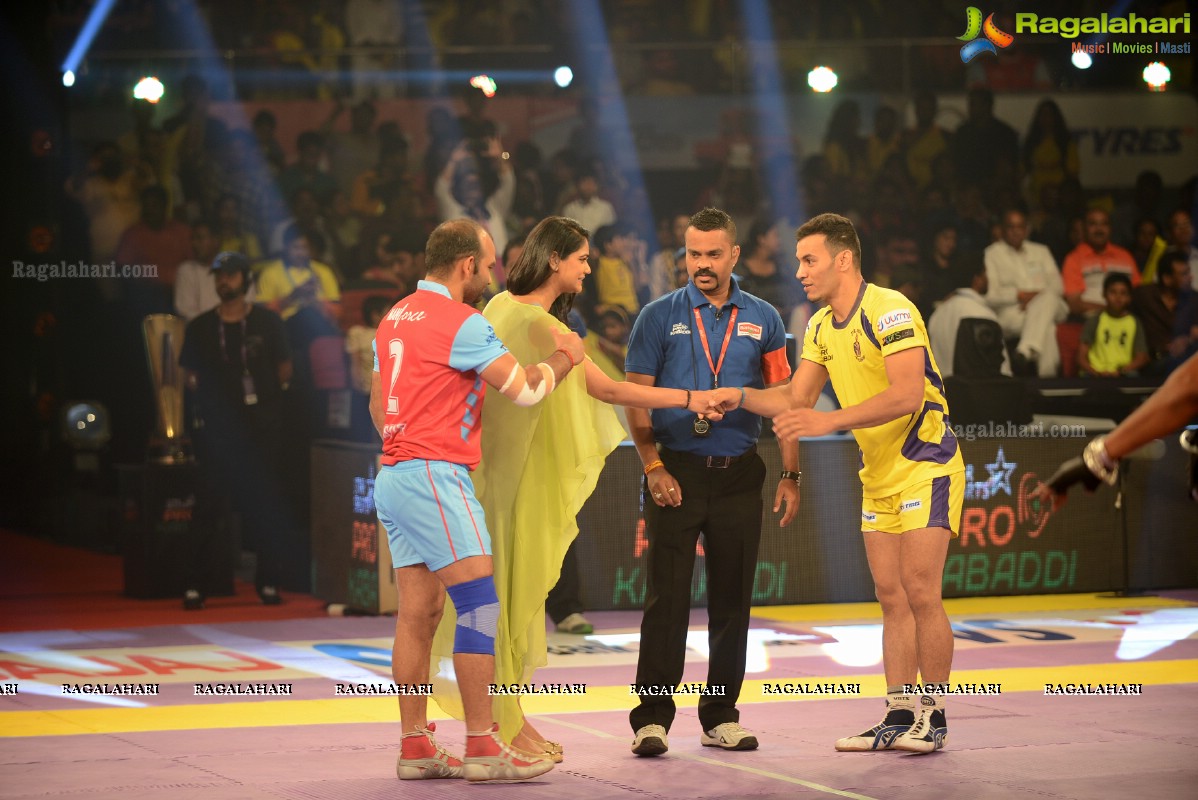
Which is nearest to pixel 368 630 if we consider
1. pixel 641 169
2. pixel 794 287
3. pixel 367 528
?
pixel 367 528

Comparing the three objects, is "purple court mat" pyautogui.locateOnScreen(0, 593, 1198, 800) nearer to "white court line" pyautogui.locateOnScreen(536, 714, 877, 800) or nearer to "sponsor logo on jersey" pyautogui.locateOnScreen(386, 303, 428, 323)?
"white court line" pyautogui.locateOnScreen(536, 714, 877, 800)

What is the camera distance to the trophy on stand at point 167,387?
11.2 m

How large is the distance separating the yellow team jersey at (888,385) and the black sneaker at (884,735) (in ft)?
→ 2.97

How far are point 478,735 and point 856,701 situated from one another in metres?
2.48

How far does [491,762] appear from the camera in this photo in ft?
18.8

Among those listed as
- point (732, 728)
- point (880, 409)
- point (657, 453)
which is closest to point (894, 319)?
point (880, 409)

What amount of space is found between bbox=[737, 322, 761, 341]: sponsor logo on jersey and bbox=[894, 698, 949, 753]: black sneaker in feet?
5.59

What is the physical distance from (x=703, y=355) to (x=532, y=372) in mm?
1142

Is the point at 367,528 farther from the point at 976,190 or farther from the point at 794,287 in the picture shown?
the point at 976,190

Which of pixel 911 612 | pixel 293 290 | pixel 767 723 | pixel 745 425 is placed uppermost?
pixel 293 290

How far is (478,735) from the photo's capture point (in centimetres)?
574

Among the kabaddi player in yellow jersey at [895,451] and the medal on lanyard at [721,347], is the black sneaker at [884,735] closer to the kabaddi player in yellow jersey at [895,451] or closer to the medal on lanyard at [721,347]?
the kabaddi player in yellow jersey at [895,451]

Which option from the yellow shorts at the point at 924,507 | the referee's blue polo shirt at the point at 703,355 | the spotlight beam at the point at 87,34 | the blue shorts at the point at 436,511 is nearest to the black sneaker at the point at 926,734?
the yellow shorts at the point at 924,507

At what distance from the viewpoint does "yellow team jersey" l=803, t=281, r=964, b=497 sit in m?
6.36
